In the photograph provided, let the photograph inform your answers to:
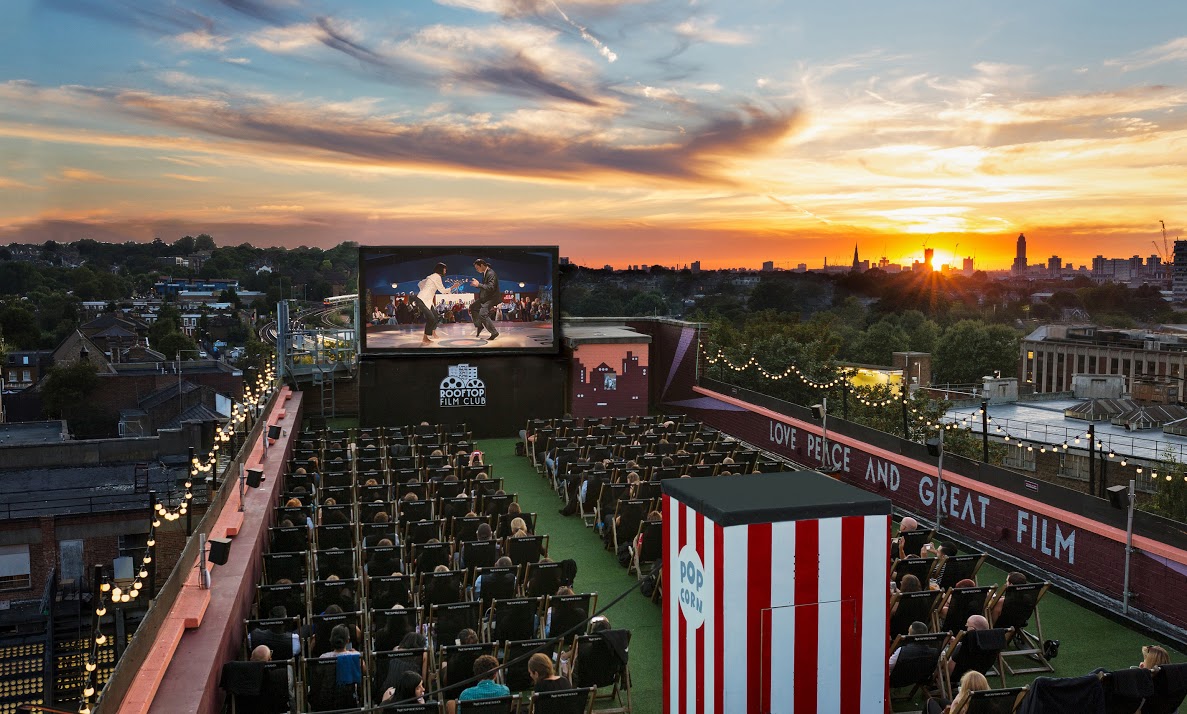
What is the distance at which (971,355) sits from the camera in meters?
97.6

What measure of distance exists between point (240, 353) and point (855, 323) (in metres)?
69.9

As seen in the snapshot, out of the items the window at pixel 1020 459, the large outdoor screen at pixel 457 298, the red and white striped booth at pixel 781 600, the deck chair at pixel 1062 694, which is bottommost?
the window at pixel 1020 459

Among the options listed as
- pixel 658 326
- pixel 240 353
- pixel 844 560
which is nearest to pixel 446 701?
pixel 844 560

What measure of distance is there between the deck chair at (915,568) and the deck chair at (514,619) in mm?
3348

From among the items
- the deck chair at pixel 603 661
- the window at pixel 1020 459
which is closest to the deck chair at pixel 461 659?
the deck chair at pixel 603 661

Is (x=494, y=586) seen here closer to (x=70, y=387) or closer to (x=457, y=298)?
(x=457, y=298)

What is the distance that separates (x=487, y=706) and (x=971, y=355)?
327ft

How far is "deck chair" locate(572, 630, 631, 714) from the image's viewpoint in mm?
7238

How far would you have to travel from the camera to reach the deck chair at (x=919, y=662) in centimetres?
695

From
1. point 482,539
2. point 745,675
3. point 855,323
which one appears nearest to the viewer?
point 745,675

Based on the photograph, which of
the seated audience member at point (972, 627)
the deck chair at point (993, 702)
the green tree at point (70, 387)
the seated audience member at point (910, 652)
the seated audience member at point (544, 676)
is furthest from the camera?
the green tree at point (70, 387)

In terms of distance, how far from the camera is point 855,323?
11419 cm

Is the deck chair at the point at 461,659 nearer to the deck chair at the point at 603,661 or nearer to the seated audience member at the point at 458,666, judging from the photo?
the seated audience member at the point at 458,666

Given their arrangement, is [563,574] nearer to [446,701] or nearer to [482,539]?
[482,539]
